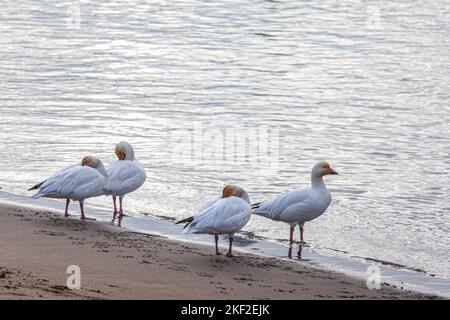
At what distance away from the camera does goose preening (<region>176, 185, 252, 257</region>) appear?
1239cm

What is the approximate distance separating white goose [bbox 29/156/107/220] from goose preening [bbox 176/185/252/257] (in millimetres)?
1972

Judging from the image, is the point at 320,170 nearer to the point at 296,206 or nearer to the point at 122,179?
the point at 296,206

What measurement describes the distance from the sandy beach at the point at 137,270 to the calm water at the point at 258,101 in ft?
5.83

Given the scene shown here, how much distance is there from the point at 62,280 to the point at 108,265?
1.10 meters

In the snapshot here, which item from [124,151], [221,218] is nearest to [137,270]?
[221,218]

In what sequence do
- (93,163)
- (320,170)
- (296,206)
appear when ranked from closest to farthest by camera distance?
1. (296,206)
2. (320,170)
3. (93,163)

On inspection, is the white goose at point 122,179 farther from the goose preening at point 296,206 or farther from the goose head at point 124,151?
the goose preening at point 296,206

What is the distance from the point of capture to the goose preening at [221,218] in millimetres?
12391

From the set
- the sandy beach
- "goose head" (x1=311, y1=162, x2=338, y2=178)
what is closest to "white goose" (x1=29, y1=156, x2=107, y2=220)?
the sandy beach

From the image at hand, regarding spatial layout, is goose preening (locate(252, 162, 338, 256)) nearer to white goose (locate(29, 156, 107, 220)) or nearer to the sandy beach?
the sandy beach

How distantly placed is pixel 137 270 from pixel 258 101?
13.6 m

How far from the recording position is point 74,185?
1410 cm

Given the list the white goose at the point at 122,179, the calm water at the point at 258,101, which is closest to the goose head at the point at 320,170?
the calm water at the point at 258,101
